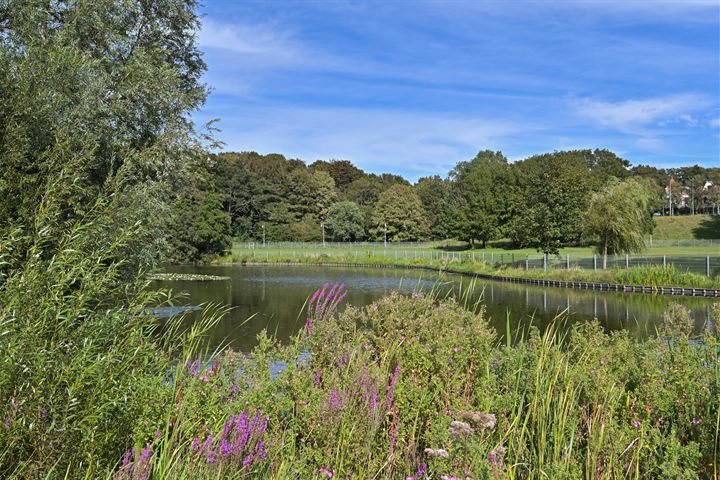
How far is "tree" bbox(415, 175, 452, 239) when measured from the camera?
81.6 metres

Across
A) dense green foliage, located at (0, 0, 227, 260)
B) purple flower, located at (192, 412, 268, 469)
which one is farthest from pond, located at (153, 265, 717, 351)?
purple flower, located at (192, 412, 268, 469)

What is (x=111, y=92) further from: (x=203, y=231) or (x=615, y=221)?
(x=203, y=231)

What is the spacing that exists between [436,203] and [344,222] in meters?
16.8

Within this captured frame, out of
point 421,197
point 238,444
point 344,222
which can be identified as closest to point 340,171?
point 421,197

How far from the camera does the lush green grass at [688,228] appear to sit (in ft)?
227

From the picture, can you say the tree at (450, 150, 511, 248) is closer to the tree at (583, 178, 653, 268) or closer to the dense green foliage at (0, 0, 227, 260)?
the tree at (583, 178, 653, 268)

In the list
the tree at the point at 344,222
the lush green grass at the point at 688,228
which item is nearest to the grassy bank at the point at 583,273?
the tree at the point at 344,222

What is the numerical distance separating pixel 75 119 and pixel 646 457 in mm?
10270

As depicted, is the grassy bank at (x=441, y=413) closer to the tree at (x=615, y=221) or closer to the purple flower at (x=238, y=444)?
the purple flower at (x=238, y=444)

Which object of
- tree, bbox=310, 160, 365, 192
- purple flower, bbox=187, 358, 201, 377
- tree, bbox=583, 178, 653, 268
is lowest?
purple flower, bbox=187, 358, 201, 377

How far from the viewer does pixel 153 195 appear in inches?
482

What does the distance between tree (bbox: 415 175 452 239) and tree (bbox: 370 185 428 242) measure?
2805 millimetres

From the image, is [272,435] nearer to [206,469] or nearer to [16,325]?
[206,469]

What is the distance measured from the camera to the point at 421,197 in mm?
97000
